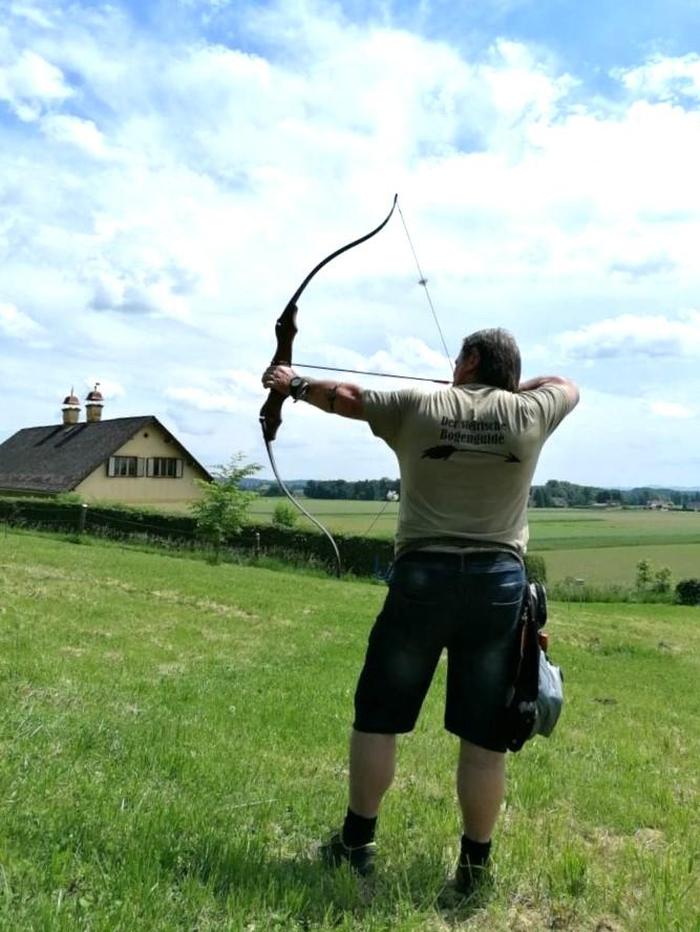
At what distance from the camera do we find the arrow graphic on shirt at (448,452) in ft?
9.21

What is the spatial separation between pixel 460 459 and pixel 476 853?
1397 mm

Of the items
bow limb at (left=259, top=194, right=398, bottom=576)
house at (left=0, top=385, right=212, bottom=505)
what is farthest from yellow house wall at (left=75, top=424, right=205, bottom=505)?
bow limb at (left=259, top=194, right=398, bottom=576)

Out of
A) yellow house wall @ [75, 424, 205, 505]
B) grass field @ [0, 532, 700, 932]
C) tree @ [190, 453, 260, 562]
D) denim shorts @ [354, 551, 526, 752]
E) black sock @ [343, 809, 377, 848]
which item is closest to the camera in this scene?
grass field @ [0, 532, 700, 932]

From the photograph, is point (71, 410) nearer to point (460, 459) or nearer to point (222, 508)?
point (222, 508)

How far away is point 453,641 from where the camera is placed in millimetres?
2824

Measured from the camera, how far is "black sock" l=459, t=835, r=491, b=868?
2867 mm

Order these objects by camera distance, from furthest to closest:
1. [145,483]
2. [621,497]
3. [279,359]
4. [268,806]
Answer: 1. [621,497]
2. [145,483]
3. [279,359]
4. [268,806]

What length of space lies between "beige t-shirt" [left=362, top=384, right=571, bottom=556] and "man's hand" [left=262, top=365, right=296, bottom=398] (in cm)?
37

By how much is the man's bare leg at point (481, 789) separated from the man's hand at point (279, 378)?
1.48 m

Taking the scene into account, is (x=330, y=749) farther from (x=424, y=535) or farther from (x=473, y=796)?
(x=424, y=535)

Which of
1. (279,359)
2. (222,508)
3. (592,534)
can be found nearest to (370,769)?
(279,359)

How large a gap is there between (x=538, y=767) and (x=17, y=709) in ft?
9.81

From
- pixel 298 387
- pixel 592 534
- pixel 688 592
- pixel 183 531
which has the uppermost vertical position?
pixel 298 387

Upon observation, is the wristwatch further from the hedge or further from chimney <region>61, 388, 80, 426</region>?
chimney <region>61, 388, 80, 426</region>
